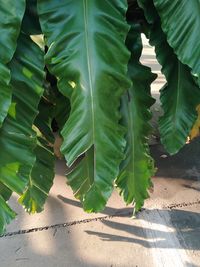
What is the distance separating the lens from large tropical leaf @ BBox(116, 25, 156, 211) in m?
1.68

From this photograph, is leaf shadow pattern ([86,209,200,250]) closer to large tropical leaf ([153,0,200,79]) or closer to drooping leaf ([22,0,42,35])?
large tropical leaf ([153,0,200,79])

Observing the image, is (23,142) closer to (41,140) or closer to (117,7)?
(41,140)

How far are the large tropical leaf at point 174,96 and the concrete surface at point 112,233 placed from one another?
0.80 m

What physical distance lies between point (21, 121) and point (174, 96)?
2.19 feet

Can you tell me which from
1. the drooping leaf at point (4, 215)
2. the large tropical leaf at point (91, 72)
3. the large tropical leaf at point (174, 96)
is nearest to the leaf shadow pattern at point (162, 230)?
the large tropical leaf at point (174, 96)

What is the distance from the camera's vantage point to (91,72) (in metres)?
1.43

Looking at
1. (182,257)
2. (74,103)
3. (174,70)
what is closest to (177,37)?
(174,70)

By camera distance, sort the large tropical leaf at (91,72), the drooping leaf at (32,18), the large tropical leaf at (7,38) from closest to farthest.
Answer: the large tropical leaf at (7,38) < the large tropical leaf at (91,72) < the drooping leaf at (32,18)

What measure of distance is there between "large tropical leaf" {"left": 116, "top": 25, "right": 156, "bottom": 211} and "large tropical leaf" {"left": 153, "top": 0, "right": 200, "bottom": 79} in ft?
0.51

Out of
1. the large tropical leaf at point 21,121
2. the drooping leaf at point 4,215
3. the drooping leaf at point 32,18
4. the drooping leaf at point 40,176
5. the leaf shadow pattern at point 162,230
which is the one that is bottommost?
the leaf shadow pattern at point 162,230

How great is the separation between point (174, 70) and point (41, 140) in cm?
62

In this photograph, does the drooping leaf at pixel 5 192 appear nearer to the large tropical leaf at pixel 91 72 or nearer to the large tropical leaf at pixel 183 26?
the large tropical leaf at pixel 91 72

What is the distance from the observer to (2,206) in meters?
1.37

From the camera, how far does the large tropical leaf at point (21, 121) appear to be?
138 centimetres
